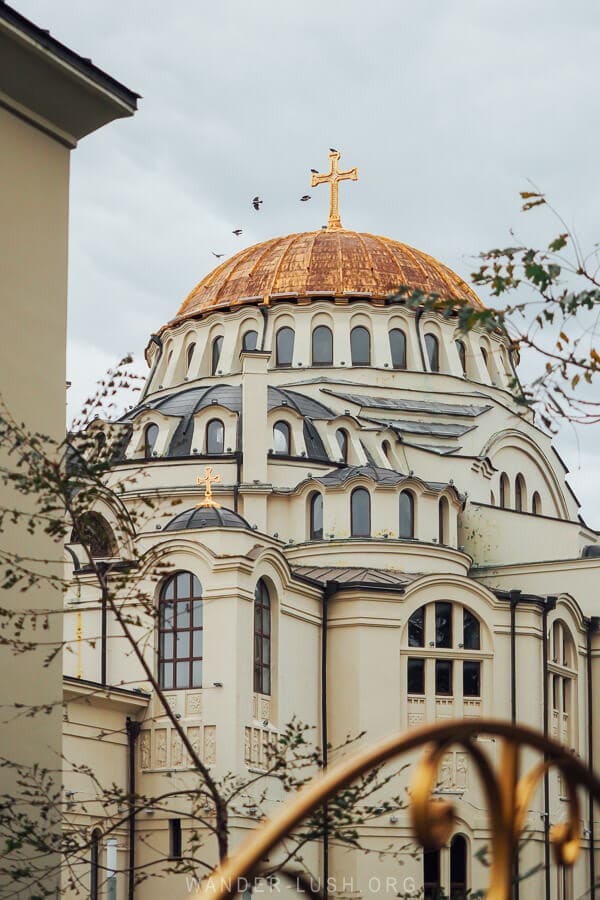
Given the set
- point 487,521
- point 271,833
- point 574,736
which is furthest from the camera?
point 487,521

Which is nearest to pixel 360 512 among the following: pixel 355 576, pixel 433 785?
pixel 355 576

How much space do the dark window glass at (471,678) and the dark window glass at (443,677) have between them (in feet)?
1.15

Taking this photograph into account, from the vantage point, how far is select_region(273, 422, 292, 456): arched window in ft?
130

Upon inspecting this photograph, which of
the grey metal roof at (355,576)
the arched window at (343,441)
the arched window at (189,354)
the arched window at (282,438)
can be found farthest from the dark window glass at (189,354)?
the grey metal roof at (355,576)

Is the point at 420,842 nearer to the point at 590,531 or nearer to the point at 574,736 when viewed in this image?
the point at 574,736

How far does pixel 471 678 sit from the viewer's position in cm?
3475

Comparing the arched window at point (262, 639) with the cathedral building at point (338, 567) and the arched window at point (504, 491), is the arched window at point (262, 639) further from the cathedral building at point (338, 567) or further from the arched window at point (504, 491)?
the arched window at point (504, 491)

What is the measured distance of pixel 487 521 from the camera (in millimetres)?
40875

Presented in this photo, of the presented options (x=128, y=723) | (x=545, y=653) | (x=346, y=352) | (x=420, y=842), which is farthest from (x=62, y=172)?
(x=346, y=352)

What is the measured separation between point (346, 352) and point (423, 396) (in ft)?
8.13

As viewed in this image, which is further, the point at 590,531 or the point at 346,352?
the point at 346,352

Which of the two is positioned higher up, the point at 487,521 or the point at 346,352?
the point at 346,352

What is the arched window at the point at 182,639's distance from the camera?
31.1 meters

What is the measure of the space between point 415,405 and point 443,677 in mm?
12103
